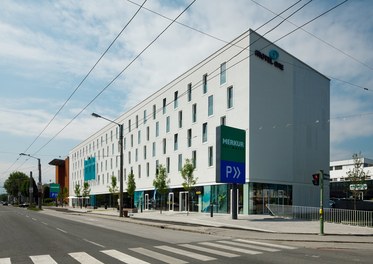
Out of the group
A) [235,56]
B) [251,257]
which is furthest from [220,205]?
[251,257]

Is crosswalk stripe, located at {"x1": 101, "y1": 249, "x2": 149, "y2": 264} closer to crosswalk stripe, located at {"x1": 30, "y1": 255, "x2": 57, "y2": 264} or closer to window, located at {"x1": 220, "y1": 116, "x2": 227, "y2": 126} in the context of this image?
crosswalk stripe, located at {"x1": 30, "y1": 255, "x2": 57, "y2": 264}

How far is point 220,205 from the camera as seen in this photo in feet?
134

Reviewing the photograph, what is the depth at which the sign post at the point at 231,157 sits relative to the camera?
30.7 metres

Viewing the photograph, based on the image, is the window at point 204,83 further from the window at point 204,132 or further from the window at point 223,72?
the window at point 204,132

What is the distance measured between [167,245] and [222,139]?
16750mm

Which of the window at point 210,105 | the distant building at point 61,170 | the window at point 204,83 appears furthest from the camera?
the distant building at point 61,170

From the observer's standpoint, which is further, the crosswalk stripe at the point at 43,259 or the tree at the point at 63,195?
the tree at the point at 63,195

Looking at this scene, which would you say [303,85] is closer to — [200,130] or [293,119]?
[293,119]

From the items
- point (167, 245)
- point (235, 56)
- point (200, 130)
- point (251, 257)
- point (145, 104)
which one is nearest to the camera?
point (251, 257)

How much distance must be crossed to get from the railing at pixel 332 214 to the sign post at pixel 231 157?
4856 mm

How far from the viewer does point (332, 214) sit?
2978 centimetres

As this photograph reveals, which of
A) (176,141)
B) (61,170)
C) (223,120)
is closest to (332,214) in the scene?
(223,120)

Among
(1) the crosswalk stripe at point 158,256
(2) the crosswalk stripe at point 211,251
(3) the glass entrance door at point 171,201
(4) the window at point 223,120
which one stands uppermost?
(4) the window at point 223,120

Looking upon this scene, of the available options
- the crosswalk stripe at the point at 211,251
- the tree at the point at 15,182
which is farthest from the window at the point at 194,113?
the tree at the point at 15,182
